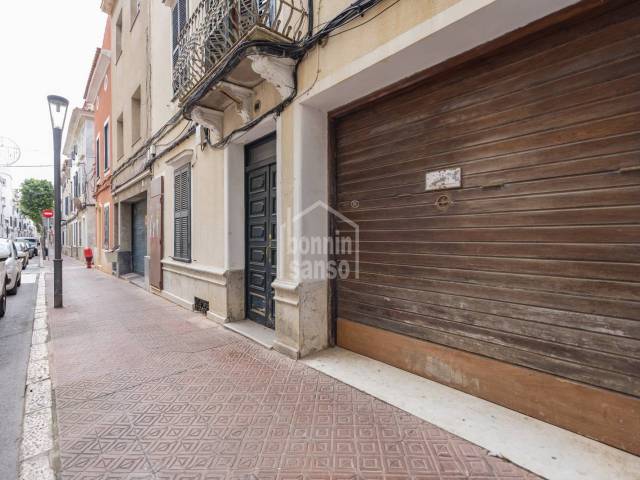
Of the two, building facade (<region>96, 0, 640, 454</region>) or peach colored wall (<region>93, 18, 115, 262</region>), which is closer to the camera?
building facade (<region>96, 0, 640, 454</region>)

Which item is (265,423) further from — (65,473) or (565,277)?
(565,277)

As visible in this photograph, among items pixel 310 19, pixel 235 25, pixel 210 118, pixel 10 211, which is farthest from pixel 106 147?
pixel 10 211

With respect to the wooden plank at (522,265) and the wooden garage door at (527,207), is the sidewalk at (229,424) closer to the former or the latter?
the wooden garage door at (527,207)

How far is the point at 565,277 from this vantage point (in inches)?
89.9

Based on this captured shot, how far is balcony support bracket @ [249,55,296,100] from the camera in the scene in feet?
12.0

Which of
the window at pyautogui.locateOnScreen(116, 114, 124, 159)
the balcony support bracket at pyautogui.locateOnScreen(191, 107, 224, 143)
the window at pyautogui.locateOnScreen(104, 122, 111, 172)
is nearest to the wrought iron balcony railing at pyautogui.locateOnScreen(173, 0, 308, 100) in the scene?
the balcony support bracket at pyautogui.locateOnScreen(191, 107, 224, 143)

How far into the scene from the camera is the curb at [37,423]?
2.11m

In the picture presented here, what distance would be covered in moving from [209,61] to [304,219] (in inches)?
123

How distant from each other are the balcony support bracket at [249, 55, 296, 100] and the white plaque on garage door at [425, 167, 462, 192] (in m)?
2.00

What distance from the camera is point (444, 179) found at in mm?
2945

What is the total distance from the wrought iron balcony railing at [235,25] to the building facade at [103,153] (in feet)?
30.9

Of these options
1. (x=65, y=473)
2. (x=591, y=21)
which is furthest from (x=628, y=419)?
(x=65, y=473)

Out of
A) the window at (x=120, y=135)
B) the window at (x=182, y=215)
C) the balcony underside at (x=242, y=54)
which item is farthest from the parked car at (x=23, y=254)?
the balcony underside at (x=242, y=54)

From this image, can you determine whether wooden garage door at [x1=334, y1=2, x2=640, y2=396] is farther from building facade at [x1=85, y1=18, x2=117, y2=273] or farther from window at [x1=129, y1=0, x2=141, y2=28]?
building facade at [x1=85, y1=18, x2=117, y2=273]
